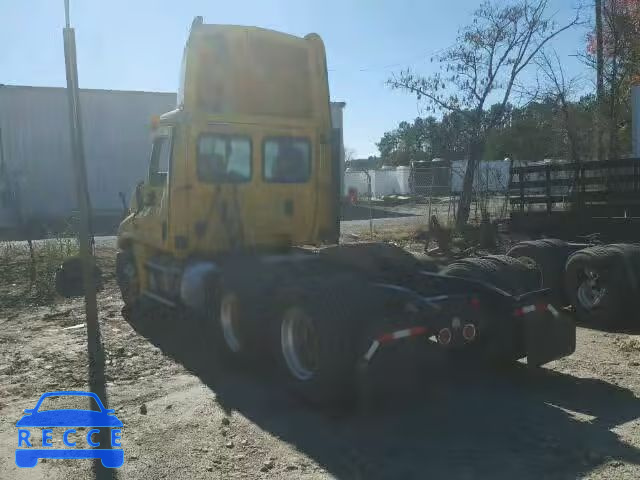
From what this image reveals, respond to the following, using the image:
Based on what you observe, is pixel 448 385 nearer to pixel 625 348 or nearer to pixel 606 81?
pixel 625 348

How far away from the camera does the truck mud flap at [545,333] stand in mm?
5664

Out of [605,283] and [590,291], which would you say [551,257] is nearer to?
[590,291]

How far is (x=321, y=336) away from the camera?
4961mm

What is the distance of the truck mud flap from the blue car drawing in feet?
11.5

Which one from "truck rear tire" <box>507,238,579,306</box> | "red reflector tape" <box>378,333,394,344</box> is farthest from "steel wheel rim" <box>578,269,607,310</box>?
"red reflector tape" <box>378,333,394,344</box>

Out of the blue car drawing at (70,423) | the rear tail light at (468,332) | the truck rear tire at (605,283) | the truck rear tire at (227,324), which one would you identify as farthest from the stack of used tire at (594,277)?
the blue car drawing at (70,423)

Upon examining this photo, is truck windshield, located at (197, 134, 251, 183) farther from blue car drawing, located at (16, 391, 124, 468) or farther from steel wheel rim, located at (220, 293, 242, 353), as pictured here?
blue car drawing, located at (16, 391, 124, 468)

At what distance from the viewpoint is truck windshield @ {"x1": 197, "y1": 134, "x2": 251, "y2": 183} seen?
726cm

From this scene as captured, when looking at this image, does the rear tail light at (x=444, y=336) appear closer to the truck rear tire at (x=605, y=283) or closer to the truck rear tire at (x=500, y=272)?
the truck rear tire at (x=500, y=272)

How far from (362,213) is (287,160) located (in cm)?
2531

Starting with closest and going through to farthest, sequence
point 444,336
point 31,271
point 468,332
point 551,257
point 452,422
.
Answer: point 452,422
point 444,336
point 468,332
point 551,257
point 31,271

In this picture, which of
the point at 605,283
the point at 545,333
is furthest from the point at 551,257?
the point at 545,333

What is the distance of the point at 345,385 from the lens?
5.01 m

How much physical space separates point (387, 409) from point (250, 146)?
11.8 ft
